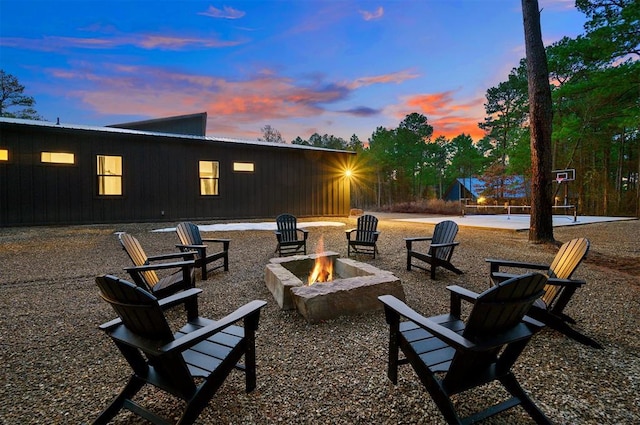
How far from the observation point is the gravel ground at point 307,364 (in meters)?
1.55

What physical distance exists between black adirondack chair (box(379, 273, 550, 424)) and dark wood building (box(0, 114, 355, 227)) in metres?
10.7

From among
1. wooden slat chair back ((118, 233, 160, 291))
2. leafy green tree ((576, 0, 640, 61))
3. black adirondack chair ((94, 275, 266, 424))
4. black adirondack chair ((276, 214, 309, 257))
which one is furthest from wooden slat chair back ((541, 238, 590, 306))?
leafy green tree ((576, 0, 640, 61))

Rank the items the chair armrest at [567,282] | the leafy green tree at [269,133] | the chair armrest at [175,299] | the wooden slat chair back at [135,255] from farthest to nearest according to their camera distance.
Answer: the leafy green tree at [269,133]
the wooden slat chair back at [135,255]
the chair armrest at [567,282]
the chair armrest at [175,299]

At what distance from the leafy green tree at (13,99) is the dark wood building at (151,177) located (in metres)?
14.3

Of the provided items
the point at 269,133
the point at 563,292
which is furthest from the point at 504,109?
the point at 563,292

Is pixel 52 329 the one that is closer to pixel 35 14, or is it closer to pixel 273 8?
pixel 273 8

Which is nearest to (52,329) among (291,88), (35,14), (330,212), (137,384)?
(137,384)

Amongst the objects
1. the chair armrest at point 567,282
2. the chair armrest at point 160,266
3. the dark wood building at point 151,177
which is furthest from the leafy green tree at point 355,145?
the chair armrest at point 567,282

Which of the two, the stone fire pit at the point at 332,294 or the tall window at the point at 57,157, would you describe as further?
the tall window at the point at 57,157

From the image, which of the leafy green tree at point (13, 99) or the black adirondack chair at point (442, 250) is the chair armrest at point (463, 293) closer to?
the black adirondack chair at point (442, 250)

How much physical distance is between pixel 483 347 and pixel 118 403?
5.85 feet

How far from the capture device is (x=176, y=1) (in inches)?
324

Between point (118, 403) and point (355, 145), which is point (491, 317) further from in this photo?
point (355, 145)

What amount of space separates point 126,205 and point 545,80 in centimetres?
1241
